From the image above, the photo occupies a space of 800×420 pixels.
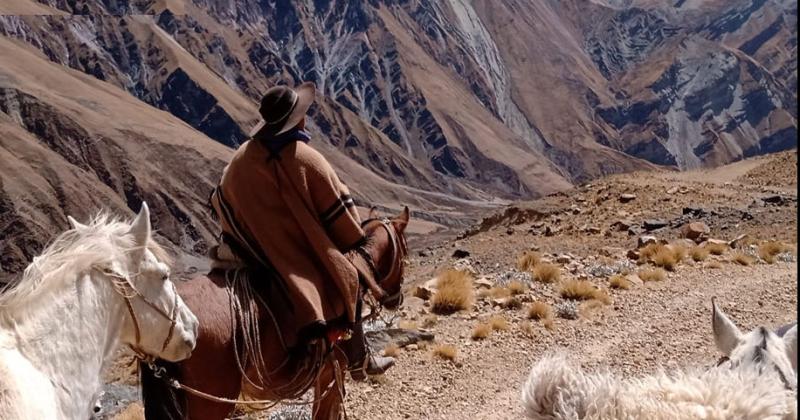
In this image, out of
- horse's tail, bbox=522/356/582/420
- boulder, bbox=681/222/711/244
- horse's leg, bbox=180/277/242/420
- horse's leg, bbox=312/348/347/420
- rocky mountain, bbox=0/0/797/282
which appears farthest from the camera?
rocky mountain, bbox=0/0/797/282

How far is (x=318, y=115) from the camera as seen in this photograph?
531 feet

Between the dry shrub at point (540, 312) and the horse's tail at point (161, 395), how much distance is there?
694 cm

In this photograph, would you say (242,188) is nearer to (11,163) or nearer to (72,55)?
(11,163)

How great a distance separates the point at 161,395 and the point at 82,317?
882 mm

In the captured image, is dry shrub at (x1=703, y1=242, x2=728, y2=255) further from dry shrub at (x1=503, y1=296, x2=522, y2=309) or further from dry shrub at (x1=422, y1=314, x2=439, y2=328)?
dry shrub at (x1=422, y1=314, x2=439, y2=328)

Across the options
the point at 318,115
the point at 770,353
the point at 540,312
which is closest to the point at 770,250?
→ the point at 540,312

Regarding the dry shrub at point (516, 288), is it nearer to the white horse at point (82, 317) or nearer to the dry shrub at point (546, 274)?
the dry shrub at point (546, 274)

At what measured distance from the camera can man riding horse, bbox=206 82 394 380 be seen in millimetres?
4352

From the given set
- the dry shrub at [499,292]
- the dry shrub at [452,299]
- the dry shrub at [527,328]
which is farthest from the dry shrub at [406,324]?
the dry shrub at [499,292]

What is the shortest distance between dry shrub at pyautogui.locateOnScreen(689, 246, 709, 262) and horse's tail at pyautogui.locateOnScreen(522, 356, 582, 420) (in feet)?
39.9

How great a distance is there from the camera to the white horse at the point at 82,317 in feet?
9.71

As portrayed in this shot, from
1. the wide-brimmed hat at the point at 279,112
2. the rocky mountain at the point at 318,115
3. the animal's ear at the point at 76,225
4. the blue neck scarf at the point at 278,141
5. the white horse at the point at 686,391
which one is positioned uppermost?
the wide-brimmed hat at the point at 279,112

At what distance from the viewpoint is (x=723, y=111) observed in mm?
182500

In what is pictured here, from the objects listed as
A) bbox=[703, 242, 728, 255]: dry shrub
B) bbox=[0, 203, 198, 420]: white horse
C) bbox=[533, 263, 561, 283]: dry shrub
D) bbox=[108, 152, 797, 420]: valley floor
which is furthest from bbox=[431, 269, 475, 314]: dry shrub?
bbox=[0, 203, 198, 420]: white horse
